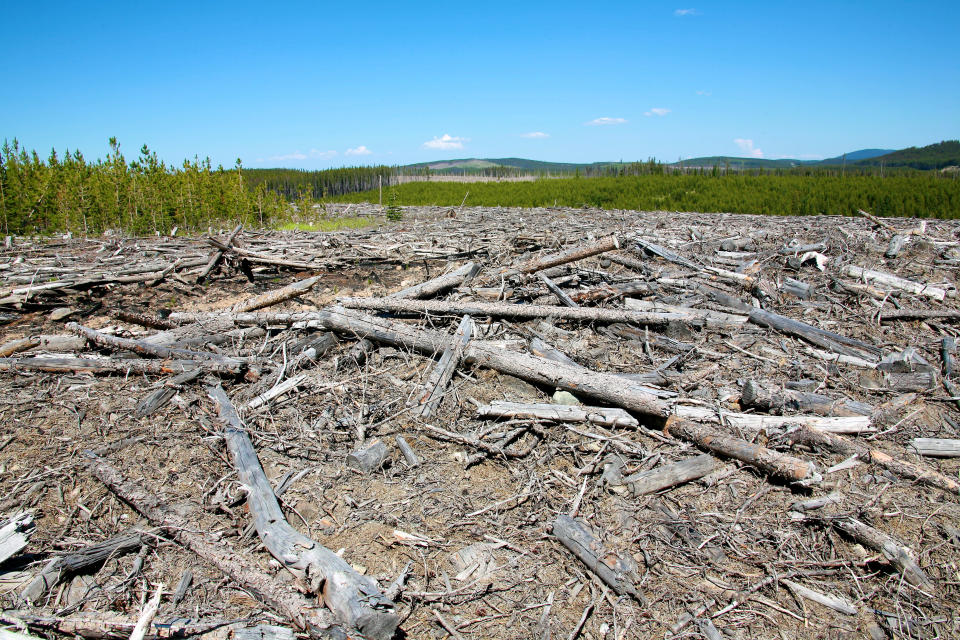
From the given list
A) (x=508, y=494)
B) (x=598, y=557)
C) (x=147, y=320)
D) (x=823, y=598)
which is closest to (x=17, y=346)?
(x=147, y=320)

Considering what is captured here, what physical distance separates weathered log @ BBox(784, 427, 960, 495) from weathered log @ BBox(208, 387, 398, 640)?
12.4 ft

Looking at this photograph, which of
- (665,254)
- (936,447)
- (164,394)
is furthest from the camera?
(665,254)

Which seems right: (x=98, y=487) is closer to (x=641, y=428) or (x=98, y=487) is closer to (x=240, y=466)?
(x=240, y=466)

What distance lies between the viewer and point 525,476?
4258 mm

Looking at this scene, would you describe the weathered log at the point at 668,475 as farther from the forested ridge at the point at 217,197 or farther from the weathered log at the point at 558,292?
the forested ridge at the point at 217,197

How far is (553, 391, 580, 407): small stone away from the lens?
5.07 metres

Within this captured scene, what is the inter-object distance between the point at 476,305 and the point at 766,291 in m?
4.84

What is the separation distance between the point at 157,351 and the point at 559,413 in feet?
16.0

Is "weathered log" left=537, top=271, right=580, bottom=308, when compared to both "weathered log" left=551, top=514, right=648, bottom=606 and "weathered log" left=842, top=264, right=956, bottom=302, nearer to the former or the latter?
"weathered log" left=551, top=514, right=648, bottom=606

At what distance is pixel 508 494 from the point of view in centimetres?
410

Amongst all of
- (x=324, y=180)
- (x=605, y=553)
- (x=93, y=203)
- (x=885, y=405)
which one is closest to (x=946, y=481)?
(x=885, y=405)

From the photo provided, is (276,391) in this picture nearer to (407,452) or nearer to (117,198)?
(407,452)

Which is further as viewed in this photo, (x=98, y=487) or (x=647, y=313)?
(x=647, y=313)

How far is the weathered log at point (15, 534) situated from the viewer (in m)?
3.19
